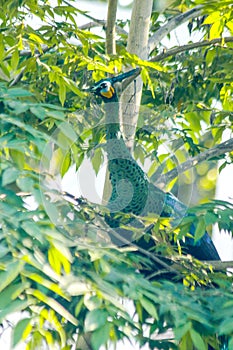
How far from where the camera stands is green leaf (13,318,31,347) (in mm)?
2020

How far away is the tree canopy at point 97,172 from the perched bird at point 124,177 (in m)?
0.04

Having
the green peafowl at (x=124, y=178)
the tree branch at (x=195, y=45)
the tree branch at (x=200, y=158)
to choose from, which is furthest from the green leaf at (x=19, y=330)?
the tree branch at (x=195, y=45)

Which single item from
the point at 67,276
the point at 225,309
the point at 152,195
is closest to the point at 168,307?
the point at 225,309

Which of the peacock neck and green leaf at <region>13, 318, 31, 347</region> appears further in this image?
the peacock neck

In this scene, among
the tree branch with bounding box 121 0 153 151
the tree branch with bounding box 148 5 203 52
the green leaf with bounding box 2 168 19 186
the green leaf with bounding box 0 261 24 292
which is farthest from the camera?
the tree branch with bounding box 148 5 203 52

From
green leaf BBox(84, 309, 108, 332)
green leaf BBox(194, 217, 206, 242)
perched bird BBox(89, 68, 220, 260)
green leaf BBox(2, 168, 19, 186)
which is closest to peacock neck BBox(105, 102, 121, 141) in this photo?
perched bird BBox(89, 68, 220, 260)

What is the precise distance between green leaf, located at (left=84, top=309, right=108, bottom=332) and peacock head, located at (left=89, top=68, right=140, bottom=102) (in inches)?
54.4

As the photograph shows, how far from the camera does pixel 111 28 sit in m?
3.37

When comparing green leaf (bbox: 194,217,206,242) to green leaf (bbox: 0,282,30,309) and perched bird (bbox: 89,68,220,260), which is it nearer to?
perched bird (bbox: 89,68,220,260)

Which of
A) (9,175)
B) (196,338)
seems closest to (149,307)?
(196,338)

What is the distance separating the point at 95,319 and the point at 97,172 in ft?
4.26

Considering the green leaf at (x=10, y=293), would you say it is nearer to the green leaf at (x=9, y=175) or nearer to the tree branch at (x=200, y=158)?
the green leaf at (x=9, y=175)

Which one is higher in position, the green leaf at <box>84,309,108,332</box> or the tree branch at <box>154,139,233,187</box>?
the tree branch at <box>154,139,233,187</box>

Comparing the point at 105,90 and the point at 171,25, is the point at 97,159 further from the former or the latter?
the point at 171,25
